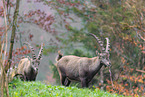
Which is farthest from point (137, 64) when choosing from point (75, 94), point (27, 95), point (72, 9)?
point (27, 95)

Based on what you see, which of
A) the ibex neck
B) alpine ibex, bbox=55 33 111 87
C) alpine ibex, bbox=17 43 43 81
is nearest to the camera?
alpine ibex, bbox=55 33 111 87

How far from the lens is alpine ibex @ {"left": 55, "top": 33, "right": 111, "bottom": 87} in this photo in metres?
8.32

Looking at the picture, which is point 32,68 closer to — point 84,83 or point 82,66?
point 82,66

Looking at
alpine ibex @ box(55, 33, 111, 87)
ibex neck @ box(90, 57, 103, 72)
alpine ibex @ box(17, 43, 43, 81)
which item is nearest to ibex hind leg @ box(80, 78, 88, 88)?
alpine ibex @ box(55, 33, 111, 87)

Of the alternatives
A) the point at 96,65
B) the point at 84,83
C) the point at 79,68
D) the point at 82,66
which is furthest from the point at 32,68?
the point at 96,65

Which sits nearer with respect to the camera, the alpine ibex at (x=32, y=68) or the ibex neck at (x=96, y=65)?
the ibex neck at (x=96, y=65)

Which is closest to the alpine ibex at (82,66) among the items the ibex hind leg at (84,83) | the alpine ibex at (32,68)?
the ibex hind leg at (84,83)

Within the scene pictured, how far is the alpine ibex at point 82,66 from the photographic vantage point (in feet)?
27.3

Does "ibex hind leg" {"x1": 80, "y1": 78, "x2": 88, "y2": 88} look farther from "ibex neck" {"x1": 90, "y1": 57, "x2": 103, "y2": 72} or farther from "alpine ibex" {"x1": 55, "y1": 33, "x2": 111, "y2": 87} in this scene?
"ibex neck" {"x1": 90, "y1": 57, "x2": 103, "y2": 72}

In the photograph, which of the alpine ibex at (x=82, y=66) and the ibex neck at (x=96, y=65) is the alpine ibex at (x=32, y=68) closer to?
the alpine ibex at (x=82, y=66)

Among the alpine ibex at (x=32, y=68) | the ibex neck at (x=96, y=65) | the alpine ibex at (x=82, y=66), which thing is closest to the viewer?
the alpine ibex at (x=82, y=66)

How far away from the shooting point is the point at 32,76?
9.59 m

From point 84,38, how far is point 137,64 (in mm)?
4340

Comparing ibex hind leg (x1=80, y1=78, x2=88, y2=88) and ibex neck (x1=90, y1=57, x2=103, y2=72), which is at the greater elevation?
ibex neck (x1=90, y1=57, x2=103, y2=72)
